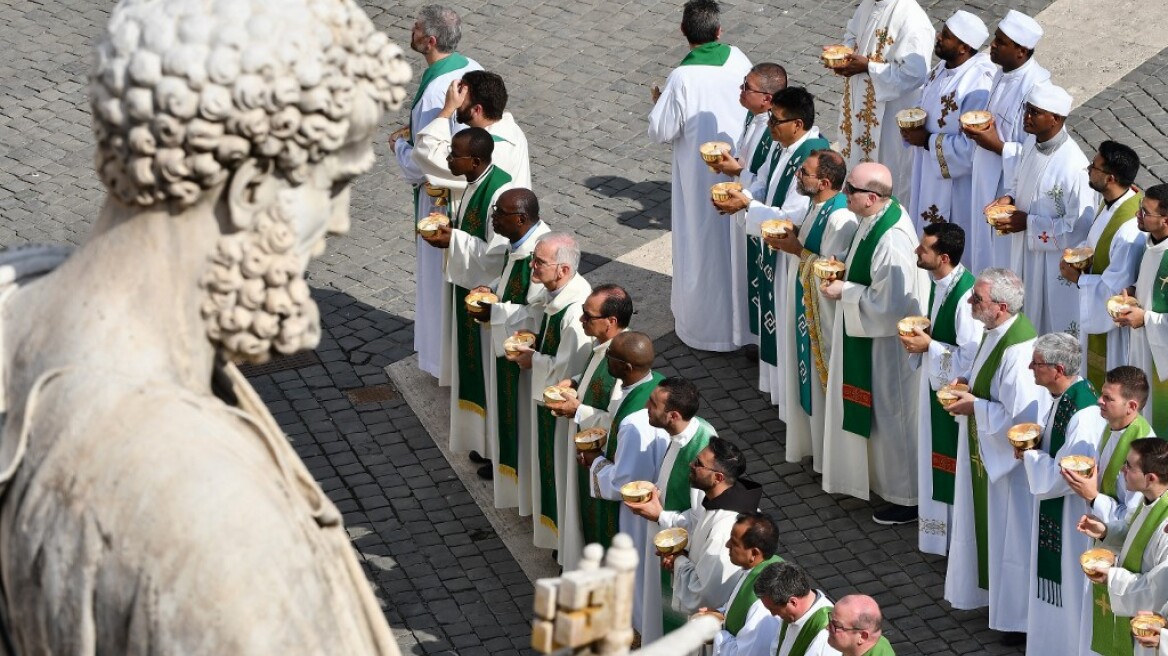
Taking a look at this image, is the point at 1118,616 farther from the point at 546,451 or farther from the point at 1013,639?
the point at 546,451

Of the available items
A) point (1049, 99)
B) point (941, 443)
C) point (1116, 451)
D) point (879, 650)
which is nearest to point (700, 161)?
point (1049, 99)

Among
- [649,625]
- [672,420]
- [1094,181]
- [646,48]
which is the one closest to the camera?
[672,420]

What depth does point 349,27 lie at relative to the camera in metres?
2.65

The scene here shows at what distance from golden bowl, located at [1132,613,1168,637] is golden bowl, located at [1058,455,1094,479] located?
83 centimetres

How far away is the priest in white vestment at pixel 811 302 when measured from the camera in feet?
36.7

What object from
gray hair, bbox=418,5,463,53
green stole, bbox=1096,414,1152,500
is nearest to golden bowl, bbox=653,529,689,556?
green stole, bbox=1096,414,1152,500

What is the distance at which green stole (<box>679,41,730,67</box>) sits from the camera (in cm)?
1294

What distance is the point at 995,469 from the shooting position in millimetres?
10016

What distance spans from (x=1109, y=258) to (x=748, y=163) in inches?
100

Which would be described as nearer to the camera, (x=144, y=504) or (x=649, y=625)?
(x=144, y=504)

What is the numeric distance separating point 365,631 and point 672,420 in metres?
6.76

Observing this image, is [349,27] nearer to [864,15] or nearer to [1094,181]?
[1094,181]

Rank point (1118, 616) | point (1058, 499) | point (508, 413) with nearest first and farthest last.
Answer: point (1118, 616)
point (1058, 499)
point (508, 413)

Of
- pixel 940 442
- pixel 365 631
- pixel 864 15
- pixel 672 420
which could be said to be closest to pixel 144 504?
pixel 365 631
